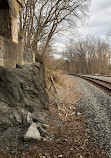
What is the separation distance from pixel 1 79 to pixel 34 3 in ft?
33.7

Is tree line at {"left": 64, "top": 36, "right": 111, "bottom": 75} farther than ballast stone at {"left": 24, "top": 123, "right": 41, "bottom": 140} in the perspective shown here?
Yes

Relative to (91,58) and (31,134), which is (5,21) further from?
(91,58)

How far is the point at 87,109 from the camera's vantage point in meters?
5.02

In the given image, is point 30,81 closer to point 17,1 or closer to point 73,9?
point 17,1

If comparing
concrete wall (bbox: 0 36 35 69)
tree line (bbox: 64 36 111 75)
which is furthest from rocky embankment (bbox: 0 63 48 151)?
tree line (bbox: 64 36 111 75)

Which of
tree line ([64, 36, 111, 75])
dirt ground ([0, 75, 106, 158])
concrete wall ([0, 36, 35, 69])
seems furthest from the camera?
tree line ([64, 36, 111, 75])

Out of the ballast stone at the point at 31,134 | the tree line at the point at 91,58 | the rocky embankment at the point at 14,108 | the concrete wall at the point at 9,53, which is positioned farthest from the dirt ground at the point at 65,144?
the tree line at the point at 91,58

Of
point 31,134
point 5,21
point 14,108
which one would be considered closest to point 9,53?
point 5,21

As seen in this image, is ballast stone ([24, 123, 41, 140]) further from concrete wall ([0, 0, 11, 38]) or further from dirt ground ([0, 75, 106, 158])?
concrete wall ([0, 0, 11, 38])

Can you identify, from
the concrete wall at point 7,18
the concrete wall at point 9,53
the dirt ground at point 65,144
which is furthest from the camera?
the concrete wall at point 7,18

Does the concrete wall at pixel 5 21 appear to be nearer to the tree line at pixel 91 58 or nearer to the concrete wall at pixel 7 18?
the concrete wall at pixel 7 18

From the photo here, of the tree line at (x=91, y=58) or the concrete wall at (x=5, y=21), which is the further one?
the tree line at (x=91, y=58)

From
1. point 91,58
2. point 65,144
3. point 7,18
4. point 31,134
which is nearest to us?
point 31,134

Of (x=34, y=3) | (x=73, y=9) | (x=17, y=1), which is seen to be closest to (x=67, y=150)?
(x=17, y=1)
